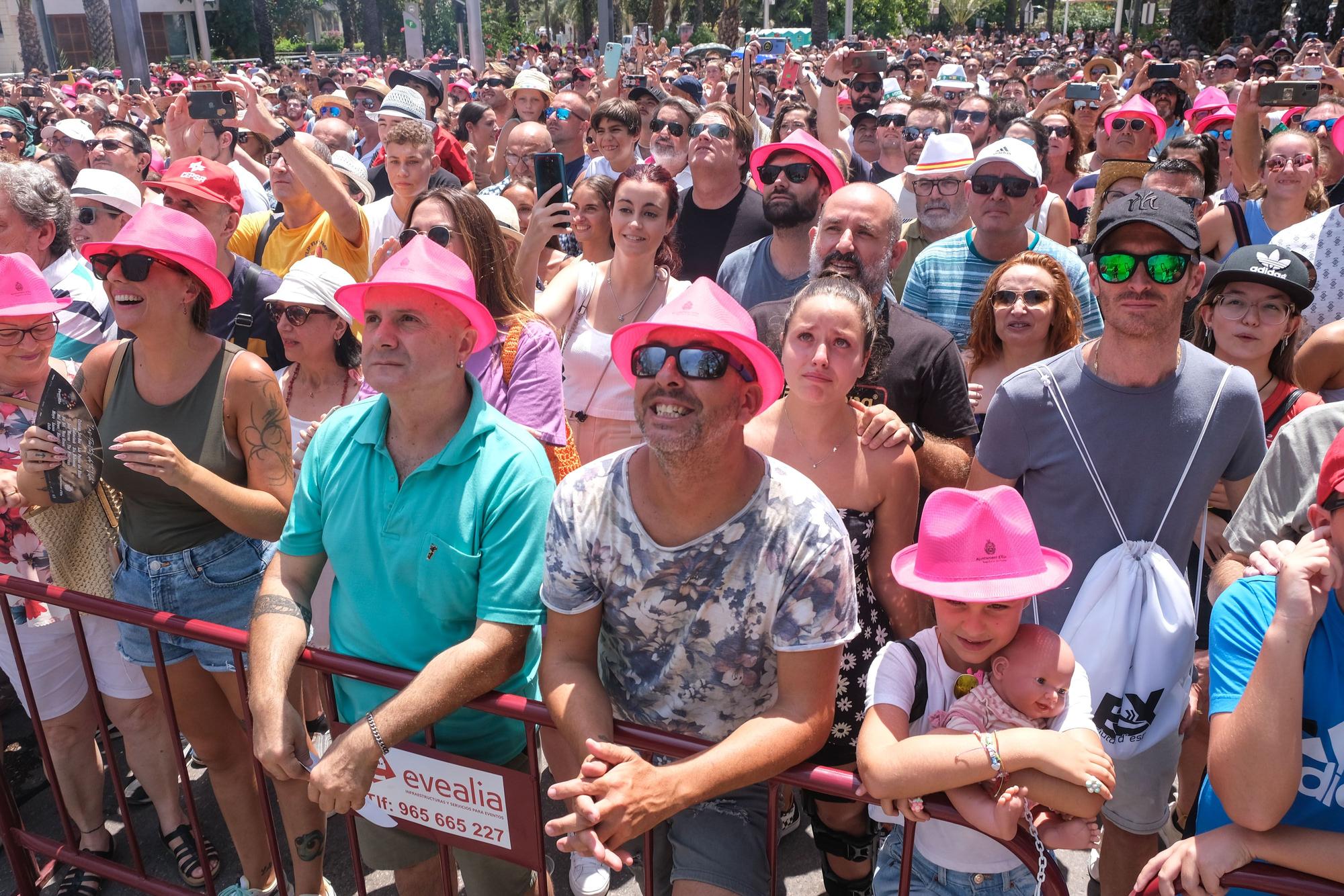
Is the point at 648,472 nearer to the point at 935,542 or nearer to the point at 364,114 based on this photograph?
the point at 935,542

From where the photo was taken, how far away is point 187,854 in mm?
3604

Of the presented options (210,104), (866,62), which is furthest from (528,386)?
(866,62)

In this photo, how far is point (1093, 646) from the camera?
2635 millimetres

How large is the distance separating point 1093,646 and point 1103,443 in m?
0.56

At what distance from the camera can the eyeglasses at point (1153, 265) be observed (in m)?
2.70

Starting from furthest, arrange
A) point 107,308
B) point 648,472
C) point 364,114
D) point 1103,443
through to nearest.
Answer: point 364,114 → point 107,308 → point 1103,443 → point 648,472

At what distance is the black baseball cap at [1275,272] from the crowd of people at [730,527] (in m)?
0.02

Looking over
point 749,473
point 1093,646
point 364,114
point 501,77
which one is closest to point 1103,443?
point 1093,646

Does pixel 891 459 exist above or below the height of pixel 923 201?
below

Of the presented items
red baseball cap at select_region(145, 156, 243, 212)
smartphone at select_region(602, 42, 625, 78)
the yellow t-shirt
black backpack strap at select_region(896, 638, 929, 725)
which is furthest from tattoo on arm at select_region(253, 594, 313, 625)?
smartphone at select_region(602, 42, 625, 78)

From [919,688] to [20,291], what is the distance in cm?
308

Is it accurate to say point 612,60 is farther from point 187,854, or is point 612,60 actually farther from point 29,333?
point 187,854

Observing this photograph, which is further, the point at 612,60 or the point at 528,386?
the point at 612,60

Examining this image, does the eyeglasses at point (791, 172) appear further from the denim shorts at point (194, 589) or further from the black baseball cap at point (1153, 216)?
the denim shorts at point (194, 589)
